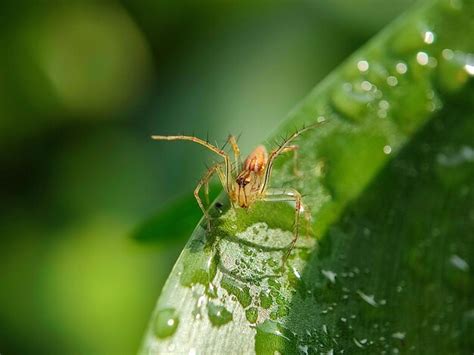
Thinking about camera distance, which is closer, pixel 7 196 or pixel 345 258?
pixel 345 258

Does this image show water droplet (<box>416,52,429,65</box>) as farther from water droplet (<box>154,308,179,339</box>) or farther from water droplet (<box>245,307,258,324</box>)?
water droplet (<box>154,308,179,339</box>)

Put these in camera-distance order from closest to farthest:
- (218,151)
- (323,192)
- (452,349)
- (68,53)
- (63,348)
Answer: (452,349) → (323,192) → (218,151) → (63,348) → (68,53)

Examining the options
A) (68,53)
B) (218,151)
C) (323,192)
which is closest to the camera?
(323,192)

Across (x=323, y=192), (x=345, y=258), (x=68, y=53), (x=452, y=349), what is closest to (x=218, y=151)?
(x=323, y=192)

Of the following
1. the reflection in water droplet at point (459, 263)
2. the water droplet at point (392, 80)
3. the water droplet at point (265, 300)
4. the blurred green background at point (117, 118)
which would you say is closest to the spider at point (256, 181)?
the water droplet at point (265, 300)

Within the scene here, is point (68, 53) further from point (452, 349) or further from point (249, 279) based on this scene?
point (452, 349)

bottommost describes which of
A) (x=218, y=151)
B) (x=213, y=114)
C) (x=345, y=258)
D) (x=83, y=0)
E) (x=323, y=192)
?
(x=345, y=258)

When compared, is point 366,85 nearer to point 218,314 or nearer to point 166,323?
point 218,314

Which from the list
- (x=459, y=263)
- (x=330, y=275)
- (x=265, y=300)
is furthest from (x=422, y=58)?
(x=265, y=300)
